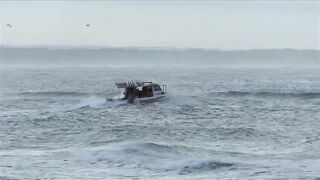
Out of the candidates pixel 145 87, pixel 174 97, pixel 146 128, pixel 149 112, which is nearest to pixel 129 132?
pixel 146 128

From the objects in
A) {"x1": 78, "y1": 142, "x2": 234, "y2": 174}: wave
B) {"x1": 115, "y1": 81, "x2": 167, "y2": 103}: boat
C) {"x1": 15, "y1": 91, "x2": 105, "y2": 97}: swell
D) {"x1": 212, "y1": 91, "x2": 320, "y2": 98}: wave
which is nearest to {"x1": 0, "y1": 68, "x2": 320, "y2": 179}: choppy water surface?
{"x1": 78, "y1": 142, "x2": 234, "y2": 174}: wave

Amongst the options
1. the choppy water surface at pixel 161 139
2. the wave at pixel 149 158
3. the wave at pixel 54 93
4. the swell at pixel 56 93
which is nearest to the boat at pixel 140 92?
the choppy water surface at pixel 161 139

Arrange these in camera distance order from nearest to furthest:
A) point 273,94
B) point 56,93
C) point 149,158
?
point 149,158 < point 273,94 < point 56,93

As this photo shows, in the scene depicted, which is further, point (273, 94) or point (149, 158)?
point (273, 94)

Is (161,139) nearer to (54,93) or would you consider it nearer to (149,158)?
(149,158)

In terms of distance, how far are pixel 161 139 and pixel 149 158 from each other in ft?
22.8

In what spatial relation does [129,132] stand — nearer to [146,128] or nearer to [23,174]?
[146,128]

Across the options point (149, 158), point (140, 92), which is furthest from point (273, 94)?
point (149, 158)

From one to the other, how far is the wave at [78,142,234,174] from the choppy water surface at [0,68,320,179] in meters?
0.04

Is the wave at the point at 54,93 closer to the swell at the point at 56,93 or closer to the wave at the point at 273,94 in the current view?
the swell at the point at 56,93

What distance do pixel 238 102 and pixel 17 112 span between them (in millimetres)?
22716

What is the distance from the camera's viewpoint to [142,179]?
25.6 metres

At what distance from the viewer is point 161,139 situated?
124 ft

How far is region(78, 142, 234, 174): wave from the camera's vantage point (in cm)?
2822
